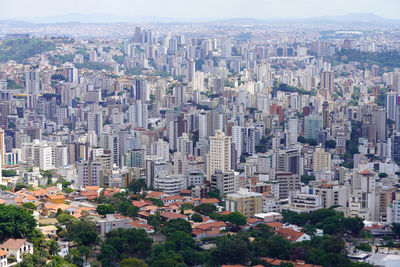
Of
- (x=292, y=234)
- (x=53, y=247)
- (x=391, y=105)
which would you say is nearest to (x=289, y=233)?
(x=292, y=234)

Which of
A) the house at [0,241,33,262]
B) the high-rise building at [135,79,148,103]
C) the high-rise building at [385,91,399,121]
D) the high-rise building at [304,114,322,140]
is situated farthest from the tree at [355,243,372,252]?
the high-rise building at [135,79,148,103]

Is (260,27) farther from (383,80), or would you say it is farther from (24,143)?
(24,143)

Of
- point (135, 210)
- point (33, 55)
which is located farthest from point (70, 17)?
point (135, 210)

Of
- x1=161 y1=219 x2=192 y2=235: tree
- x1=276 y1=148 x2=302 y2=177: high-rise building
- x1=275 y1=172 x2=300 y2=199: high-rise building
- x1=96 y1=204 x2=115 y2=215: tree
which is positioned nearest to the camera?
x1=161 y1=219 x2=192 y2=235: tree

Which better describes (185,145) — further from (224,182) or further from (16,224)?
(16,224)

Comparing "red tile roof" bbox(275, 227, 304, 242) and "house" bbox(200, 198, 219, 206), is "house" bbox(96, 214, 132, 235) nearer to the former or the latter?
"red tile roof" bbox(275, 227, 304, 242)

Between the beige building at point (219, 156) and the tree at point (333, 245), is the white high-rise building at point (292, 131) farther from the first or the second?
the tree at point (333, 245)
